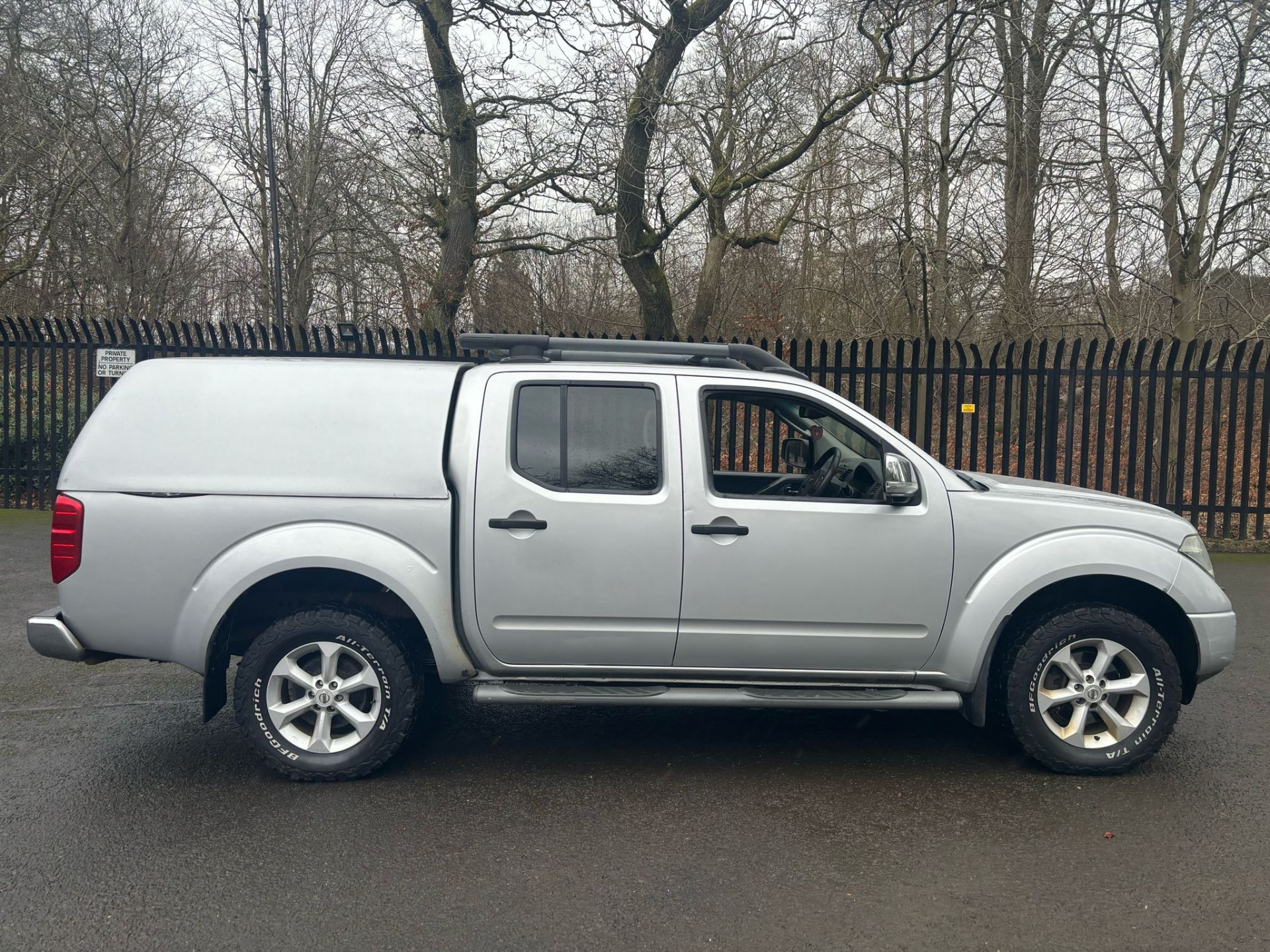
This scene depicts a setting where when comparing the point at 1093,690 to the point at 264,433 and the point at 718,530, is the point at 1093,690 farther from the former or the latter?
the point at 264,433

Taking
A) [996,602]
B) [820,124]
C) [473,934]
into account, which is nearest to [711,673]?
[996,602]

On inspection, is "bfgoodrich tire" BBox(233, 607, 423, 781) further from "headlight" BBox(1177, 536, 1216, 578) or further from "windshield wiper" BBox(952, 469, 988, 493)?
"headlight" BBox(1177, 536, 1216, 578)

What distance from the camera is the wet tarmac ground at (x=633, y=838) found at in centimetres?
319

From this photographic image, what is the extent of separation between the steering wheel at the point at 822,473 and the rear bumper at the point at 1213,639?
5.61 ft

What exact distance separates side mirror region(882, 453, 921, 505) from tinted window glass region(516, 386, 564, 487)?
1445mm

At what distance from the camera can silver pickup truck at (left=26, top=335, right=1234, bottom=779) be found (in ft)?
14.2

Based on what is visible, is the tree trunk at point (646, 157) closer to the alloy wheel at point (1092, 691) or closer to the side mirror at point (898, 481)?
the side mirror at point (898, 481)

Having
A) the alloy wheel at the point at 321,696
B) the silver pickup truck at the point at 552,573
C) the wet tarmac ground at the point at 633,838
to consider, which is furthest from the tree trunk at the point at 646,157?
the alloy wheel at the point at 321,696

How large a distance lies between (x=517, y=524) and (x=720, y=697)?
1163 millimetres

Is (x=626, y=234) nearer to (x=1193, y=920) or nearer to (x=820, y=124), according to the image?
(x=820, y=124)

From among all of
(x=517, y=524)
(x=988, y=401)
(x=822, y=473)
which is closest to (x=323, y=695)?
(x=517, y=524)

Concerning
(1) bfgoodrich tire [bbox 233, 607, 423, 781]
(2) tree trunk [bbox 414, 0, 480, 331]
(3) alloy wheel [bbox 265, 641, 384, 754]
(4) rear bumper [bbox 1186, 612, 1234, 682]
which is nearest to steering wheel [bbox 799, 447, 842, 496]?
(4) rear bumper [bbox 1186, 612, 1234, 682]

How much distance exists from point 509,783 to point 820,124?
10.1 m

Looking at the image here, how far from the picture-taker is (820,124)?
1228cm
